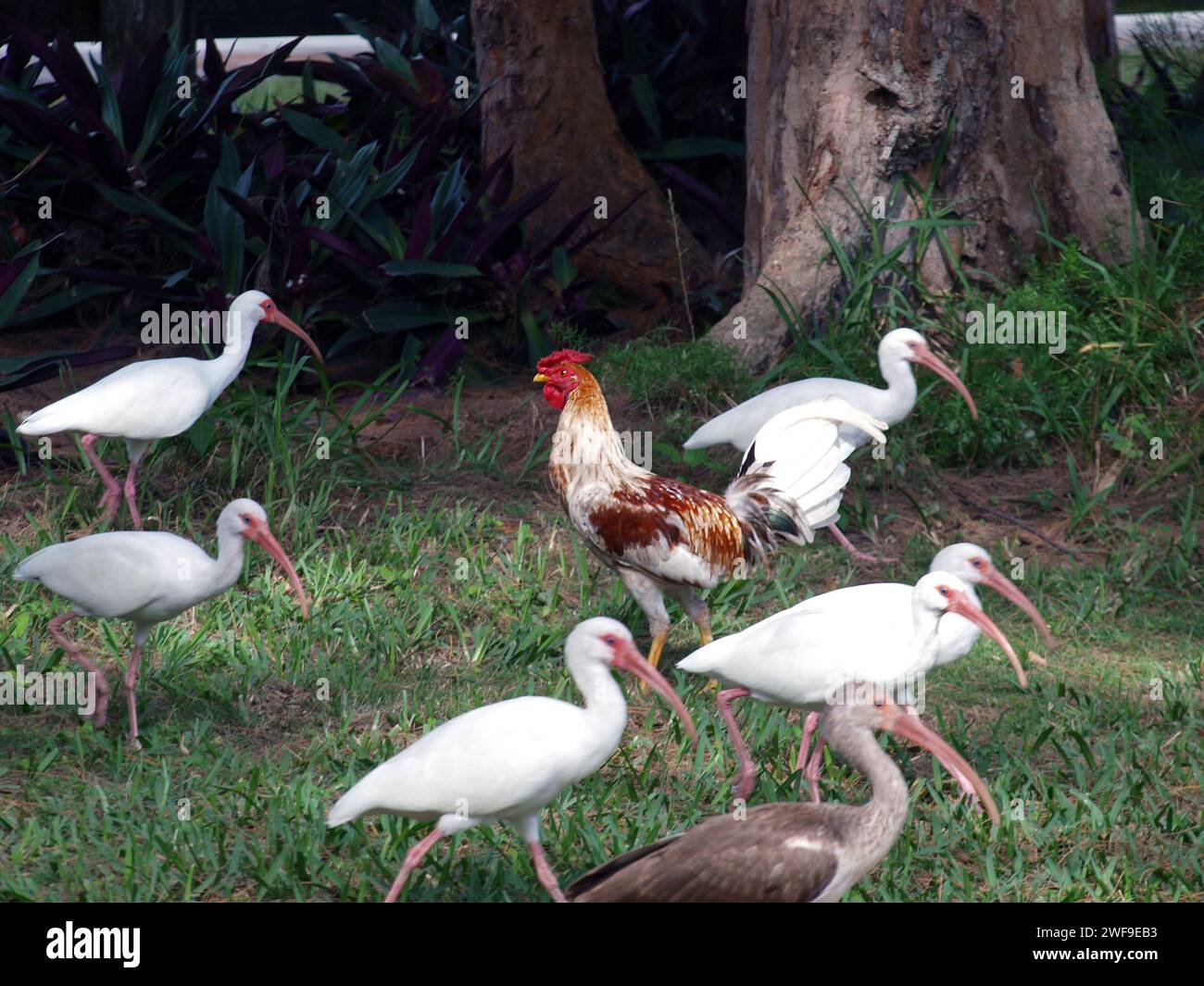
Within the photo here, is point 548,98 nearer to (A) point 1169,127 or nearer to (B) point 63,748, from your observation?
(A) point 1169,127

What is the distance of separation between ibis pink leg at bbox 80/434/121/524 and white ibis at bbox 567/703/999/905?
11.9 feet

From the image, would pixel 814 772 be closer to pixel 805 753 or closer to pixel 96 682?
pixel 805 753

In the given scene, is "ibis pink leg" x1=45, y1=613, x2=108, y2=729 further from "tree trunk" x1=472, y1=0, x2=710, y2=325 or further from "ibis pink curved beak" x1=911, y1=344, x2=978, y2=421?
"tree trunk" x1=472, y1=0, x2=710, y2=325

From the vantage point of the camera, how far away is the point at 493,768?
3605 mm

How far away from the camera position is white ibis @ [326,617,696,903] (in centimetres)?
361

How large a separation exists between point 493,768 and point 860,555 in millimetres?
3449

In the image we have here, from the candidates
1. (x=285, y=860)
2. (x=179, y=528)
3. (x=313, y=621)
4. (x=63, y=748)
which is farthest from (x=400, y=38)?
(x=285, y=860)

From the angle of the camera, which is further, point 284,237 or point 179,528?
point 284,237

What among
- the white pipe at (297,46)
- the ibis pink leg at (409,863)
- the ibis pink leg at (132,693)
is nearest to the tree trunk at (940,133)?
the ibis pink leg at (132,693)

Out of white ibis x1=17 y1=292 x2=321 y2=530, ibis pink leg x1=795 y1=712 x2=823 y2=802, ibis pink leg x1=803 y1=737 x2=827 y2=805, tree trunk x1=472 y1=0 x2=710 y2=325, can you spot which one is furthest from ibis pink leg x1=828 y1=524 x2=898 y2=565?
white ibis x1=17 y1=292 x2=321 y2=530

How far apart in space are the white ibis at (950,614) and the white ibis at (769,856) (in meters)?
0.79

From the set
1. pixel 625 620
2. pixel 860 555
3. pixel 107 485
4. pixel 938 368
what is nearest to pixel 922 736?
pixel 625 620

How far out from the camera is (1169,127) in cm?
1003

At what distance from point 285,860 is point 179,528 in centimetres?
295
